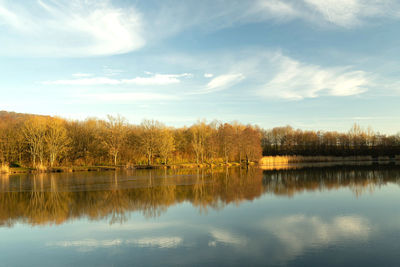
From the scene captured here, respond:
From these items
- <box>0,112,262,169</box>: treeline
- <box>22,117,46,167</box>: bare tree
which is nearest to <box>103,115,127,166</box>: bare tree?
<box>0,112,262,169</box>: treeline

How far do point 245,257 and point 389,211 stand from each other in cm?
889

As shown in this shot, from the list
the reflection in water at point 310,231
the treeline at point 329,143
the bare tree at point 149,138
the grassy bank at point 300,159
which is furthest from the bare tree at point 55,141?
the treeline at point 329,143

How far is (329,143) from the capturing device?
87688mm

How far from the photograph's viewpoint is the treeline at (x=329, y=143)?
253 ft

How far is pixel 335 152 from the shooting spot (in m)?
78.4

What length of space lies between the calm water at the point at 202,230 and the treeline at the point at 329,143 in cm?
6730

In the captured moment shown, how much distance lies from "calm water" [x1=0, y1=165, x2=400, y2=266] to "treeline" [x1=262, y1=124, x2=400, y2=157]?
67298 millimetres

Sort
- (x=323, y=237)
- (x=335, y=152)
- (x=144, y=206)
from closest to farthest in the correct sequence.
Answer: (x=323, y=237) < (x=144, y=206) < (x=335, y=152)

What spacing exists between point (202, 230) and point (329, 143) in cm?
8700

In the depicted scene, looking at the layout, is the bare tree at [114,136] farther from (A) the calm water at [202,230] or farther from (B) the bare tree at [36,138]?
(A) the calm water at [202,230]

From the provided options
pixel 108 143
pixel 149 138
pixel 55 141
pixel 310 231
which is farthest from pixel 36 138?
pixel 310 231

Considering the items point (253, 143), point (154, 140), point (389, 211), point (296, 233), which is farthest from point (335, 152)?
point (296, 233)

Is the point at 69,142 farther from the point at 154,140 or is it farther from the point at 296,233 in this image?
the point at 296,233

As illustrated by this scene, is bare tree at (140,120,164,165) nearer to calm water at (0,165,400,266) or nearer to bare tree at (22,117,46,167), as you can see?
bare tree at (22,117,46,167)
